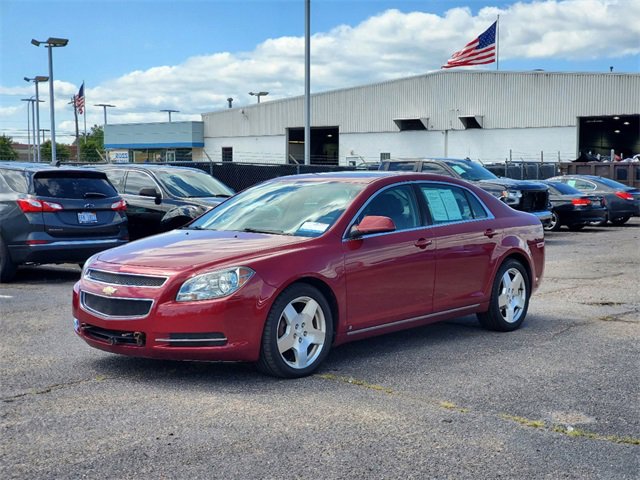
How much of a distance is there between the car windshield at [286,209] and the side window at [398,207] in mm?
183

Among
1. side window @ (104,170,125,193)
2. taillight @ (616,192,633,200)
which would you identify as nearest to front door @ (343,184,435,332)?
side window @ (104,170,125,193)

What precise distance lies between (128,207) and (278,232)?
7.90 meters

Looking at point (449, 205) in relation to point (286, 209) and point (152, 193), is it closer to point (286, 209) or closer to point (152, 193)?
point (286, 209)

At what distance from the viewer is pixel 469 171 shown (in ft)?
60.8

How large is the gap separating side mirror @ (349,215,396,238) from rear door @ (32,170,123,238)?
5.92 meters

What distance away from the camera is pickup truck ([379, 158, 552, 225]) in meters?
17.0

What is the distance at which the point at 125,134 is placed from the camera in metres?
72.4

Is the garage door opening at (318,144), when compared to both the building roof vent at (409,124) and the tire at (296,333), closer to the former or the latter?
the building roof vent at (409,124)

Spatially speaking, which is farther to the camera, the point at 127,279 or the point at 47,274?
the point at 47,274

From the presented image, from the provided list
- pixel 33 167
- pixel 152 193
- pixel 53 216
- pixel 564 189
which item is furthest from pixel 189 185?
pixel 564 189

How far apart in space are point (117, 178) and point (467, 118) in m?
38.2

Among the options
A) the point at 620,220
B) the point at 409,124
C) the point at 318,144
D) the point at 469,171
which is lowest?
the point at 620,220

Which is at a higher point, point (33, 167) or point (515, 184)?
point (33, 167)

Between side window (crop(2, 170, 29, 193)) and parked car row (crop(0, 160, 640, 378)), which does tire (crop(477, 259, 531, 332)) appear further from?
side window (crop(2, 170, 29, 193))
